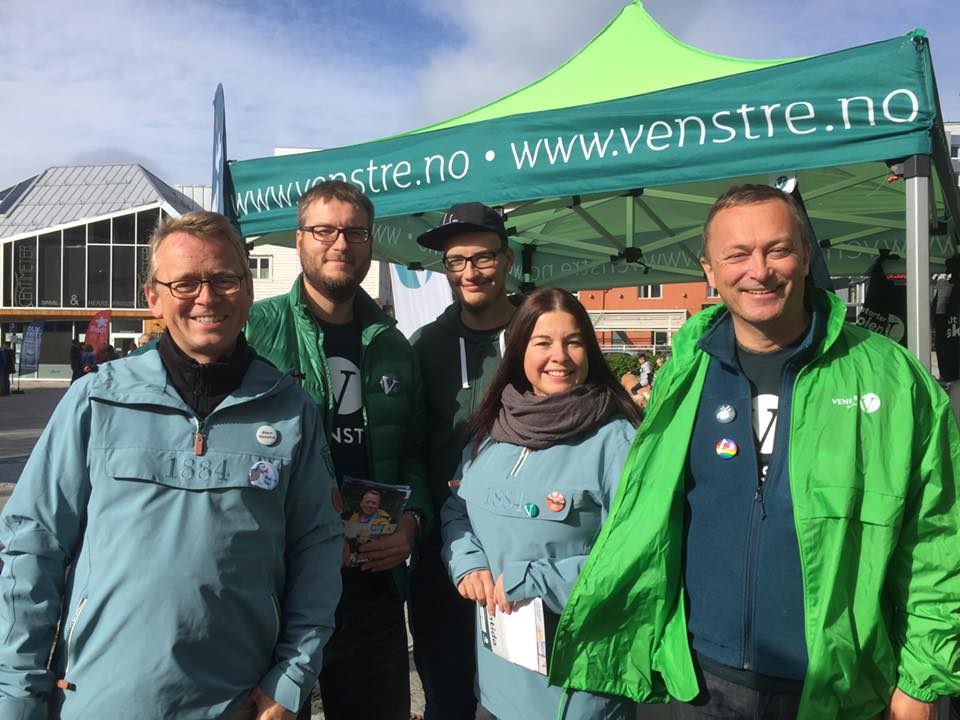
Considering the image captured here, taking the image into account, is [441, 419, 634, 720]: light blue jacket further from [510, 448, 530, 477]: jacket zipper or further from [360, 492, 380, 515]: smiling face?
[360, 492, 380, 515]: smiling face

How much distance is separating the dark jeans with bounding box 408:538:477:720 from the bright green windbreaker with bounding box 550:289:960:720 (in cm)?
71

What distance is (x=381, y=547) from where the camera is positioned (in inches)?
82.7

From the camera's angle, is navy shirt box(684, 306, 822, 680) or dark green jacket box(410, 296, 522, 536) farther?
dark green jacket box(410, 296, 522, 536)

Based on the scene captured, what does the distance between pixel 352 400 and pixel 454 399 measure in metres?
0.38

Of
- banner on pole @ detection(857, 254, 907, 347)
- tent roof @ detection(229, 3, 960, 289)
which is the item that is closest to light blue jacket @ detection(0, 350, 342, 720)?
tent roof @ detection(229, 3, 960, 289)

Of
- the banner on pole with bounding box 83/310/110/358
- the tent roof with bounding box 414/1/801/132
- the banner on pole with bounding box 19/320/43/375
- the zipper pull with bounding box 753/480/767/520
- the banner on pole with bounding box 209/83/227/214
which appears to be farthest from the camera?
the banner on pole with bounding box 19/320/43/375

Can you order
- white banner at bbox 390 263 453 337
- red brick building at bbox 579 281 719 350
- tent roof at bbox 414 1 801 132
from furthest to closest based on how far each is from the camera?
red brick building at bbox 579 281 719 350 < white banner at bbox 390 263 453 337 < tent roof at bbox 414 1 801 132

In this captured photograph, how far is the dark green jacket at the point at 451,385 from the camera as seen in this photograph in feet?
7.95

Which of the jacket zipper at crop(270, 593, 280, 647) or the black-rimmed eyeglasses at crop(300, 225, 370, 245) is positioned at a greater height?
the black-rimmed eyeglasses at crop(300, 225, 370, 245)

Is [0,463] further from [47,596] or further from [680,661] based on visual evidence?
[680,661]

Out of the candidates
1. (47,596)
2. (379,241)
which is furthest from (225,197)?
(47,596)

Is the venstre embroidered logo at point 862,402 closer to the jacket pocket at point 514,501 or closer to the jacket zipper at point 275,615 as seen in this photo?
the jacket pocket at point 514,501

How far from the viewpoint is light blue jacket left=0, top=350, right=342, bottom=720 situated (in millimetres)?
1412

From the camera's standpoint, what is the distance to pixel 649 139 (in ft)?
9.54
